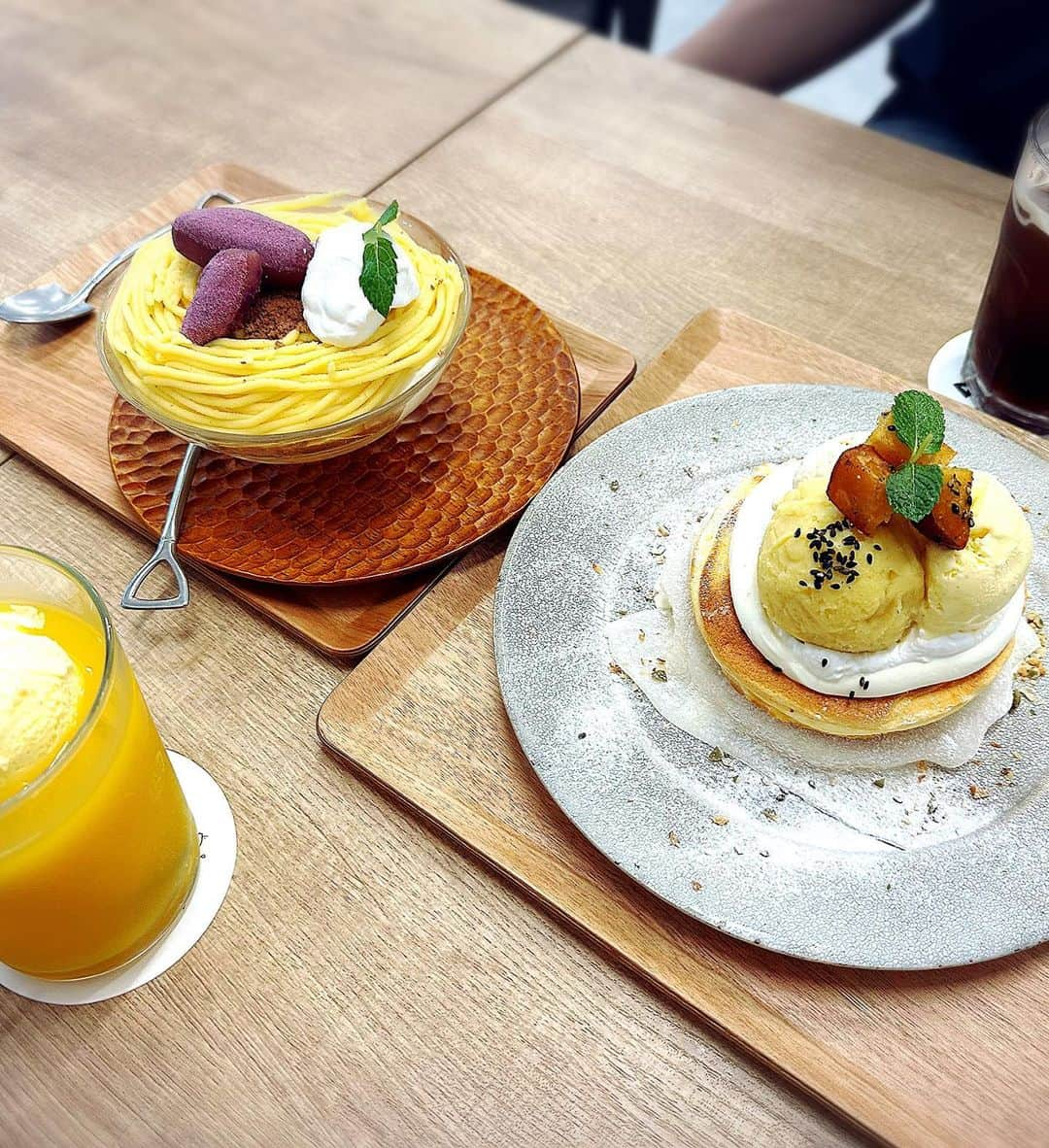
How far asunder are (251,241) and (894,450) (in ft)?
2.49

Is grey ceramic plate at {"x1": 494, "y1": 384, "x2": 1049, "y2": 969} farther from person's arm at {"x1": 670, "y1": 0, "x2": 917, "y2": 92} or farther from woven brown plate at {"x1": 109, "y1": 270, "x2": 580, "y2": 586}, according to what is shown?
person's arm at {"x1": 670, "y1": 0, "x2": 917, "y2": 92}

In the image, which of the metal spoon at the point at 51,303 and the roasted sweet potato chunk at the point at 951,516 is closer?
the roasted sweet potato chunk at the point at 951,516

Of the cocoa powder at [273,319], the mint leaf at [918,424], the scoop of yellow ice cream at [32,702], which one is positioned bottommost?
the scoop of yellow ice cream at [32,702]

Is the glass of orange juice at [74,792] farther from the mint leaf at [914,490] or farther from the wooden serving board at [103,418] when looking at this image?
the mint leaf at [914,490]

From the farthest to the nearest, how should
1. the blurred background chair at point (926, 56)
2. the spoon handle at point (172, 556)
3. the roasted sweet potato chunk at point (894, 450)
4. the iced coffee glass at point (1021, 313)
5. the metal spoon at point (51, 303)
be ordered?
the blurred background chair at point (926, 56) → the metal spoon at point (51, 303) → the iced coffee glass at point (1021, 313) → the spoon handle at point (172, 556) → the roasted sweet potato chunk at point (894, 450)

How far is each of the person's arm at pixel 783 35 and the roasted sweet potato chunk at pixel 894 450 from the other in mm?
1811

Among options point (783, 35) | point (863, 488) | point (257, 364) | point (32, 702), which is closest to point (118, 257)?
point (257, 364)

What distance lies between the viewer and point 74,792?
0.82 meters

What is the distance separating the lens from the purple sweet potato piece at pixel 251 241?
4.13ft

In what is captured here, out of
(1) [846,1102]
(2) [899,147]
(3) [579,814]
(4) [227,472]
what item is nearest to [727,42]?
(2) [899,147]

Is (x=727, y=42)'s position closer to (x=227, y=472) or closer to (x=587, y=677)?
(x=227, y=472)

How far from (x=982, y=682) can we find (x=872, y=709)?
12 centimetres

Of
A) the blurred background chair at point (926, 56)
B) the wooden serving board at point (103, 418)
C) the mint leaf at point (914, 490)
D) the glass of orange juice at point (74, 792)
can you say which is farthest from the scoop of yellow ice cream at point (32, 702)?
the blurred background chair at point (926, 56)

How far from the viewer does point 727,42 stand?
2.50 metres
